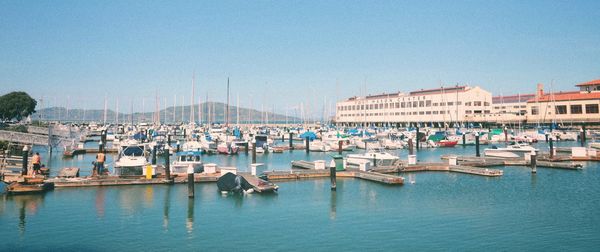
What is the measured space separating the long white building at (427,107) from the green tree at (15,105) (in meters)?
83.7

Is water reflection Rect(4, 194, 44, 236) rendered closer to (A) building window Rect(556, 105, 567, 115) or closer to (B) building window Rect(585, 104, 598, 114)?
(B) building window Rect(585, 104, 598, 114)

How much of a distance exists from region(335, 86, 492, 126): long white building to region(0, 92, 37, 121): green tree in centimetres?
8372

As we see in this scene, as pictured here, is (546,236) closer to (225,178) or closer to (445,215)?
(445,215)

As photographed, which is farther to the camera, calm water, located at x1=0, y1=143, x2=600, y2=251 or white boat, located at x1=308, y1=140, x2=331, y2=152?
white boat, located at x1=308, y1=140, x2=331, y2=152

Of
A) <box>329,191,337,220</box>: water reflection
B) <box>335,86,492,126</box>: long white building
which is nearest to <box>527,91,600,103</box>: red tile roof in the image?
<box>335,86,492,126</box>: long white building

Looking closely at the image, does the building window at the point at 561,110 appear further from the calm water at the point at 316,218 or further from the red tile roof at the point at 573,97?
the calm water at the point at 316,218

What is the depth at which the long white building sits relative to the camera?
142m

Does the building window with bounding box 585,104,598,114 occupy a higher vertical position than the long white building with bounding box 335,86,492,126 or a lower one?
lower

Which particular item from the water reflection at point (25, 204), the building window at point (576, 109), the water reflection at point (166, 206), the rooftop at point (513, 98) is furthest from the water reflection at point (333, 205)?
the rooftop at point (513, 98)

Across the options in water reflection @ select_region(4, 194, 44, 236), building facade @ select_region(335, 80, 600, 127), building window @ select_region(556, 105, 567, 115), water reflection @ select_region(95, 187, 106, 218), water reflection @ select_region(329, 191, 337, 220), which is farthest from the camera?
building window @ select_region(556, 105, 567, 115)

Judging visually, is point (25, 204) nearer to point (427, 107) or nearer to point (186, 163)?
point (186, 163)

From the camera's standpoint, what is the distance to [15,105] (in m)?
117

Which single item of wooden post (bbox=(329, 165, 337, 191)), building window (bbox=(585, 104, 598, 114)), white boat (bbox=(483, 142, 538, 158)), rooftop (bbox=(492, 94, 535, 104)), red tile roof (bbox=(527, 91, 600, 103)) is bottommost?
wooden post (bbox=(329, 165, 337, 191))

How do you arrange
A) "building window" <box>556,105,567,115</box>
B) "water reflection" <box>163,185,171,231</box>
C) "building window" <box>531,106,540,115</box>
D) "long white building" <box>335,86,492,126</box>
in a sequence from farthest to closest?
"long white building" <box>335,86,492,126</box>
"building window" <box>531,106,540,115</box>
"building window" <box>556,105,567,115</box>
"water reflection" <box>163,185,171,231</box>
